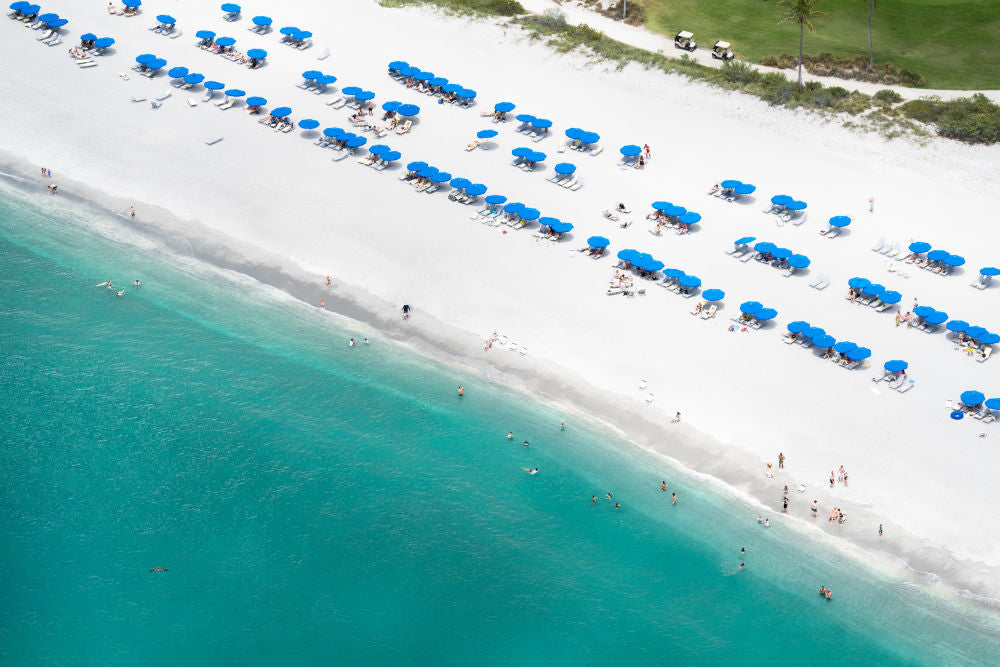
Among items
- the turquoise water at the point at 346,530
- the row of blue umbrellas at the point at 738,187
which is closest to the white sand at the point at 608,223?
the row of blue umbrellas at the point at 738,187

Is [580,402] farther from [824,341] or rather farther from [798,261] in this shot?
[798,261]

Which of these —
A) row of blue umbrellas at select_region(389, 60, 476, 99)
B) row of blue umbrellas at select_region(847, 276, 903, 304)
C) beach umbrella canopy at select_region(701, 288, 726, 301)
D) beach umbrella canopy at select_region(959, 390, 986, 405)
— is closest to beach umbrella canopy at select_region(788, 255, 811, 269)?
row of blue umbrellas at select_region(847, 276, 903, 304)

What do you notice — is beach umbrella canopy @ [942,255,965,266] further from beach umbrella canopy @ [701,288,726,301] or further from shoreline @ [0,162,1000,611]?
shoreline @ [0,162,1000,611]

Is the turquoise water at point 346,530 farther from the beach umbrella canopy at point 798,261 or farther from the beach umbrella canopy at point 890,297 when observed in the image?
the beach umbrella canopy at point 798,261

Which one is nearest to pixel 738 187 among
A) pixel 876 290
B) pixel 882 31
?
pixel 876 290

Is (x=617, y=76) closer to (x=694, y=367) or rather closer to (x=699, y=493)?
(x=694, y=367)

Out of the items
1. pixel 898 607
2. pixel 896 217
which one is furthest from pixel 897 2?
pixel 898 607
